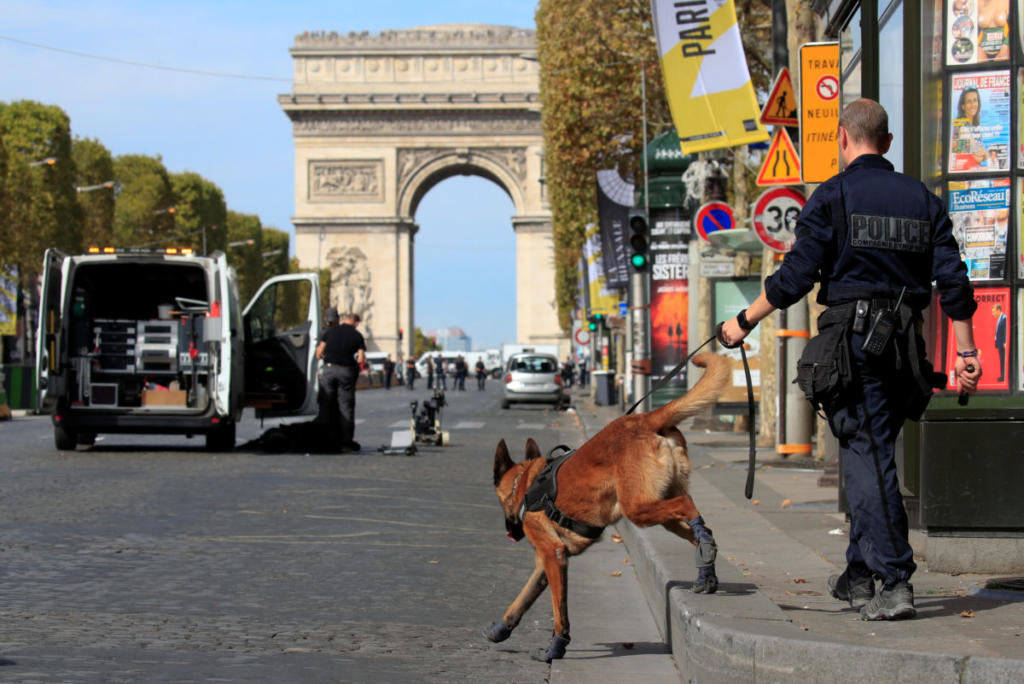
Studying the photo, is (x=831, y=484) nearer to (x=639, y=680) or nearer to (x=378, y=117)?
(x=639, y=680)

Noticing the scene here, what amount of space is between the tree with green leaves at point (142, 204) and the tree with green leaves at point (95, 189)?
627 centimetres

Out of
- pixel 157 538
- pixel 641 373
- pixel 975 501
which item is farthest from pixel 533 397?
pixel 975 501

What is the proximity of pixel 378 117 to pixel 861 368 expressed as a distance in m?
84.1

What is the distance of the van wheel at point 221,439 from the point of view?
18.5 metres

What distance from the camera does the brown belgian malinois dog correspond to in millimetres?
5543

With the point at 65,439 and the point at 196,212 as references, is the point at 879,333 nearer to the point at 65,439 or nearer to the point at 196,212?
the point at 65,439

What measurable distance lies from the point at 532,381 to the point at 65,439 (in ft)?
79.3

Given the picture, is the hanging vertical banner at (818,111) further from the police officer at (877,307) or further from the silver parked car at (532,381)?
the silver parked car at (532,381)

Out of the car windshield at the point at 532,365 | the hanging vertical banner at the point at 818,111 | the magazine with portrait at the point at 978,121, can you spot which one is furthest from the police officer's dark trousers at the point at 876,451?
the car windshield at the point at 532,365

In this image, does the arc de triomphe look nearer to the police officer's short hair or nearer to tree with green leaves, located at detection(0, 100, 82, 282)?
tree with green leaves, located at detection(0, 100, 82, 282)

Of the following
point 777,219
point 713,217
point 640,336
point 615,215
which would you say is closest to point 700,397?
point 777,219

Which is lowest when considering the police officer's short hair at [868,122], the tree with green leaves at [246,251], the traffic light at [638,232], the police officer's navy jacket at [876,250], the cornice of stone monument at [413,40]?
the police officer's navy jacket at [876,250]

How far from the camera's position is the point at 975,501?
270 inches

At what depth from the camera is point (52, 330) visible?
58.3 ft
